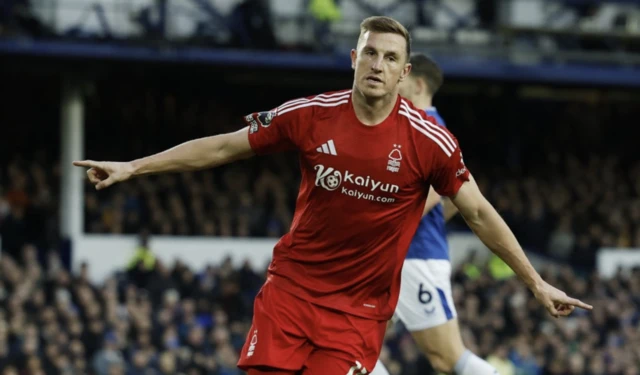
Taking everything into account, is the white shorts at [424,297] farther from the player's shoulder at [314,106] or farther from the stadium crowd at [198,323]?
the stadium crowd at [198,323]

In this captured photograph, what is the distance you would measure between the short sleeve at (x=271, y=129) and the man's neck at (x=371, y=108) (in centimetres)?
27

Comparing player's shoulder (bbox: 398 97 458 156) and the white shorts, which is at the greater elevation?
player's shoulder (bbox: 398 97 458 156)

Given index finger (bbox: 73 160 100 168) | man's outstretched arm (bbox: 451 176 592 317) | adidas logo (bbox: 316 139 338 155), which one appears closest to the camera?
index finger (bbox: 73 160 100 168)

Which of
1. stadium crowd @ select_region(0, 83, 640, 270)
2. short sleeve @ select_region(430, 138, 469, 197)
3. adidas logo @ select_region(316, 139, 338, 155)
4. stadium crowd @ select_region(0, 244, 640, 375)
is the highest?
adidas logo @ select_region(316, 139, 338, 155)

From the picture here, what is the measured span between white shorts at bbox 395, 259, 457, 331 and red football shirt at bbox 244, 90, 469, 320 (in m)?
1.48

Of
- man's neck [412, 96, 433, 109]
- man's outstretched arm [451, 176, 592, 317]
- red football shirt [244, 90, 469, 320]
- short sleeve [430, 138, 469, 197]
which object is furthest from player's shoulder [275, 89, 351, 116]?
man's neck [412, 96, 433, 109]

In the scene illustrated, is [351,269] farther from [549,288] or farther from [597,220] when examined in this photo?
[597,220]

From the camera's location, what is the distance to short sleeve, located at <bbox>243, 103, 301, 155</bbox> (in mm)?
6105

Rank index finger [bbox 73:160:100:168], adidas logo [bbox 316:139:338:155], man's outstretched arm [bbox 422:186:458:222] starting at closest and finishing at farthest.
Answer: index finger [bbox 73:160:100:168] → adidas logo [bbox 316:139:338:155] → man's outstretched arm [bbox 422:186:458:222]

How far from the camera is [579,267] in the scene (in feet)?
74.7

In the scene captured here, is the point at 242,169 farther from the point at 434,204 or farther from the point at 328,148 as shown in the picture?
the point at 328,148

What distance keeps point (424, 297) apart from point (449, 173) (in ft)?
6.06

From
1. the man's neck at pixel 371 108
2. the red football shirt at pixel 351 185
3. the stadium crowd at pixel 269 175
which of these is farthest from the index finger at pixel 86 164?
the stadium crowd at pixel 269 175

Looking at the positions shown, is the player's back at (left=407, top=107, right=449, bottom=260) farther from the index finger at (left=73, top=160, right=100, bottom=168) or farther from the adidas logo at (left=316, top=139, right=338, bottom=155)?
the index finger at (left=73, top=160, right=100, bottom=168)
